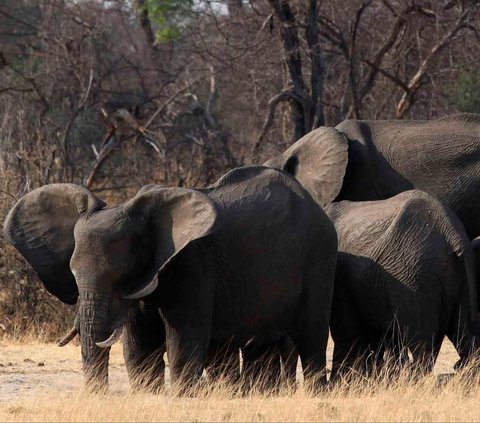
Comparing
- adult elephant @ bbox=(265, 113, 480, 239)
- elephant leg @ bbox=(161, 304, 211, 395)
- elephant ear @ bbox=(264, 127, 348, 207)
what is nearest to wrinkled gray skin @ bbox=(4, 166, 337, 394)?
elephant leg @ bbox=(161, 304, 211, 395)

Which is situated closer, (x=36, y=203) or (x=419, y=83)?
(x=36, y=203)

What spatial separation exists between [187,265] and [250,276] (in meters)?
0.61

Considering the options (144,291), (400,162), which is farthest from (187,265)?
(400,162)

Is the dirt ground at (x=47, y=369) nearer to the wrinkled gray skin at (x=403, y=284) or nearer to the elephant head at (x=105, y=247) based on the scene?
the elephant head at (x=105, y=247)

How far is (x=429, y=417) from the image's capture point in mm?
9109

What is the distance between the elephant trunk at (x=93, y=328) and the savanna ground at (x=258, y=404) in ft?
0.69

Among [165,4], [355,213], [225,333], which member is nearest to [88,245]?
[225,333]

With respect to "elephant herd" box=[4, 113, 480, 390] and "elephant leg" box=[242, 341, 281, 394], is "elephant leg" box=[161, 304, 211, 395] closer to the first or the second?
"elephant herd" box=[4, 113, 480, 390]

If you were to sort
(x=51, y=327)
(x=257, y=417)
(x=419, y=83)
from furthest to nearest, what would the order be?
(x=419, y=83)
(x=51, y=327)
(x=257, y=417)

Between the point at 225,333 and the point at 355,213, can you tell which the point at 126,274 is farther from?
the point at 355,213

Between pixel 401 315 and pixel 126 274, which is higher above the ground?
pixel 126 274

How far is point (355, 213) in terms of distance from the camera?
1202 centimetres

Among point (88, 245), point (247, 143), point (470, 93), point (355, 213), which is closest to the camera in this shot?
point (88, 245)

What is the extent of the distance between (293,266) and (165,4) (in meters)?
14.1
